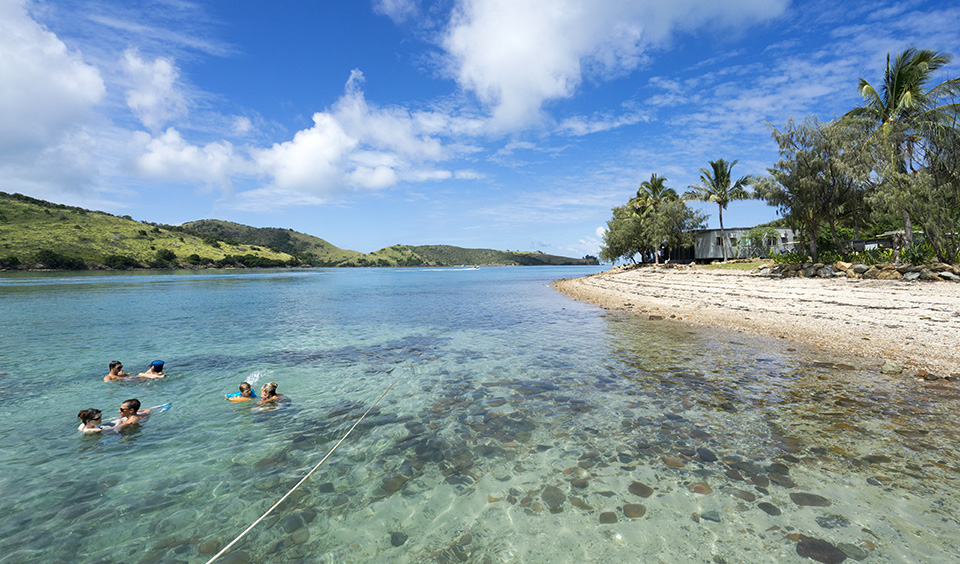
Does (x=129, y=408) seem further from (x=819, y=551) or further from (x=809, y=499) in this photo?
(x=809, y=499)

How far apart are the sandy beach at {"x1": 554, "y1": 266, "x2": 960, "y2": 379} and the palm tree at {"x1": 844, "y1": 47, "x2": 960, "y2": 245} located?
27.7 ft

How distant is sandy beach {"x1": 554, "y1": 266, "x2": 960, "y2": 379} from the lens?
42.6 feet

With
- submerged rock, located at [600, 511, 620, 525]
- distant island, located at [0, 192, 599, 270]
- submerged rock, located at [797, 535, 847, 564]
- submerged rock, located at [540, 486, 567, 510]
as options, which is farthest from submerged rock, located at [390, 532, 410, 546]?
distant island, located at [0, 192, 599, 270]

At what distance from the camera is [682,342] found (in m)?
16.9

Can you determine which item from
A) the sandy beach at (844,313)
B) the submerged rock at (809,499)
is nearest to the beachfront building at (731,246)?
the sandy beach at (844,313)

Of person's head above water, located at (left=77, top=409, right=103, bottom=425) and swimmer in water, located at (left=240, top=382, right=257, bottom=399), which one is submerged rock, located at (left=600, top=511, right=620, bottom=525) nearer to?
swimmer in water, located at (left=240, top=382, right=257, bottom=399)

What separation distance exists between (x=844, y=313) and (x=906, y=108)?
919 inches

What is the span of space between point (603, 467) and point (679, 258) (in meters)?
75.3

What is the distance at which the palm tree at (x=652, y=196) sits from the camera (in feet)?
226

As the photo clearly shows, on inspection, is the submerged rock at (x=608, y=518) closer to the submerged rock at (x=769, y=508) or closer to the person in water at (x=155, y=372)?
the submerged rock at (x=769, y=508)

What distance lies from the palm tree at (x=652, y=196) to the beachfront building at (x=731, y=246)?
6.30 meters

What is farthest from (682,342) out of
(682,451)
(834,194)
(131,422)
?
(834,194)

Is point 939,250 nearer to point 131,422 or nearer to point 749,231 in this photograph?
point 131,422

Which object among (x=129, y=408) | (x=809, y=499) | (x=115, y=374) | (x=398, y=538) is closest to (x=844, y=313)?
(x=809, y=499)
